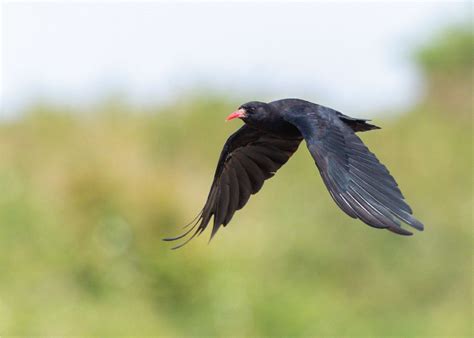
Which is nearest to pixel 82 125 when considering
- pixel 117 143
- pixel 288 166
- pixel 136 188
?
pixel 117 143

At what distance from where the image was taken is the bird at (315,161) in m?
8.37

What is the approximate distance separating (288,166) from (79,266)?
4.65m

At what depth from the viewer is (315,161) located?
870 cm

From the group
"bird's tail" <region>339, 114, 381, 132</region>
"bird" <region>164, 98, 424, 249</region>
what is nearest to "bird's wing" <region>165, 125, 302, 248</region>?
"bird" <region>164, 98, 424, 249</region>

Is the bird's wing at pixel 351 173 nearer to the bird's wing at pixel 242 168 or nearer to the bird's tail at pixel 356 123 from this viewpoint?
the bird's tail at pixel 356 123

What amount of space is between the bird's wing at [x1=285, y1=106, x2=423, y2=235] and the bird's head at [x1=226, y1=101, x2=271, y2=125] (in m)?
0.33

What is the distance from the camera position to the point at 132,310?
15.3 meters

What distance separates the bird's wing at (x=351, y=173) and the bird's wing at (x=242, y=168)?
105 cm

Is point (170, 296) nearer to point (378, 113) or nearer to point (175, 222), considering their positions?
point (175, 222)

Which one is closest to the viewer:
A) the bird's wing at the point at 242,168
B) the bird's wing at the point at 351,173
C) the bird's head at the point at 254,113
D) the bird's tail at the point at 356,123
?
the bird's wing at the point at 351,173

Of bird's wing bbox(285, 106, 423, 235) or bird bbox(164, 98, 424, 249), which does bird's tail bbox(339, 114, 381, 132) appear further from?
bird's wing bbox(285, 106, 423, 235)

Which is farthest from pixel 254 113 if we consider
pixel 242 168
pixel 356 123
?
pixel 242 168

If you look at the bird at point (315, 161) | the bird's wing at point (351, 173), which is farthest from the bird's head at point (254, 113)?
the bird's wing at point (351, 173)

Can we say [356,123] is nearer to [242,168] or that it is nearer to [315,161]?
[315,161]
